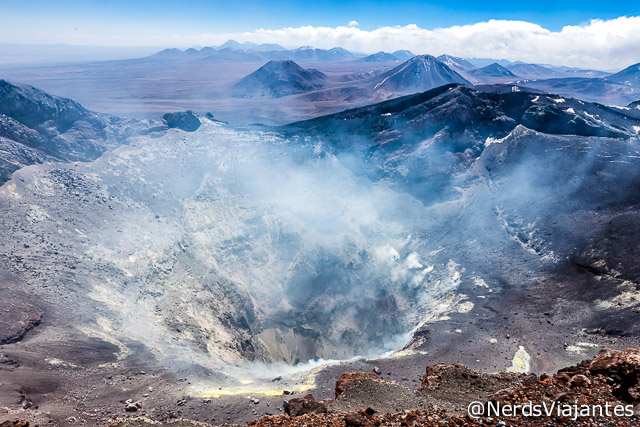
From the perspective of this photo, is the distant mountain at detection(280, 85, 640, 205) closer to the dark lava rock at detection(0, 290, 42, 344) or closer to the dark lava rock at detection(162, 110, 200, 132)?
the dark lava rock at detection(162, 110, 200, 132)

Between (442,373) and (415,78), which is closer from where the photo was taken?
(442,373)

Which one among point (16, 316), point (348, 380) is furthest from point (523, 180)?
point (16, 316)

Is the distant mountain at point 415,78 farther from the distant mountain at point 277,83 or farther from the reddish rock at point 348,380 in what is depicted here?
the reddish rock at point 348,380

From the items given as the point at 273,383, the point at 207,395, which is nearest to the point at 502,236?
the point at 273,383

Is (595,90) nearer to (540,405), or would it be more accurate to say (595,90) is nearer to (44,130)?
(540,405)

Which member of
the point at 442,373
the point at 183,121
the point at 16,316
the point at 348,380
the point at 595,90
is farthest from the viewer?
the point at 595,90

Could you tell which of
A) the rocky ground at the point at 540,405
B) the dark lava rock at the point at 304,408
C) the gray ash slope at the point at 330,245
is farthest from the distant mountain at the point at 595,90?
the dark lava rock at the point at 304,408
